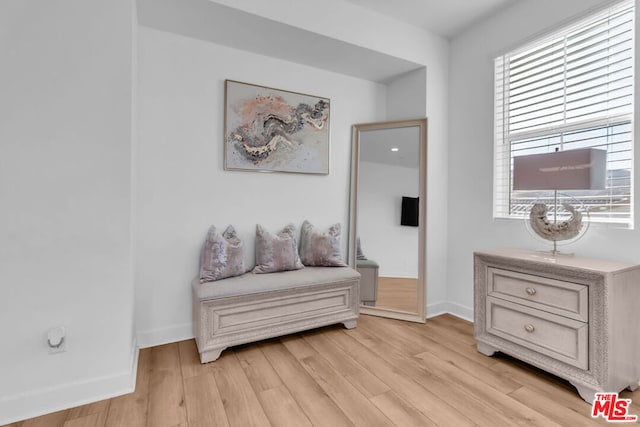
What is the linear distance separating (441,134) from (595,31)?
50.4 inches

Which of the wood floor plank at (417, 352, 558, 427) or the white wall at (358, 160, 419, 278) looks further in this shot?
the white wall at (358, 160, 419, 278)

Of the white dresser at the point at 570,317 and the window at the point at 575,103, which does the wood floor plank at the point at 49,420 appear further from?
the window at the point at 575,103

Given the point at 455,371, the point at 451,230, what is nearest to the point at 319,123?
the point at 451,230

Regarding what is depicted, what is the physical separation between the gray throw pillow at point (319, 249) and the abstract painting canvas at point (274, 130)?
63 cm

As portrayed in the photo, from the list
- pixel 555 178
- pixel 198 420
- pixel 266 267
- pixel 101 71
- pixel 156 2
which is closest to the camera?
pixel 198 420

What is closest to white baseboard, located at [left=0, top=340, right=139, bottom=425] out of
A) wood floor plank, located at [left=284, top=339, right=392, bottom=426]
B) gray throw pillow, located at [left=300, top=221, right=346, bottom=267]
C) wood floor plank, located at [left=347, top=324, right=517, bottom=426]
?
wood floor plank, located at [left=284, top=339, right=392, bottom=426]

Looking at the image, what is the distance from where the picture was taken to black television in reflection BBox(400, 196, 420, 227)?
9.78 feet

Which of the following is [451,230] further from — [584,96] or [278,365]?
[278,365]

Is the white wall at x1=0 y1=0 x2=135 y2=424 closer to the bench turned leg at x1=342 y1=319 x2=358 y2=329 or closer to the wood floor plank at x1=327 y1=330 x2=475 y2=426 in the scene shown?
the wood floor plank at x1=327 y1=330 x2=475 y2=426

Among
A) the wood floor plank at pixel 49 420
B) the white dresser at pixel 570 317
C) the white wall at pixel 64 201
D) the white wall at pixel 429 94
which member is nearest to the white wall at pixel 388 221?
the white wall at pixel 429 94

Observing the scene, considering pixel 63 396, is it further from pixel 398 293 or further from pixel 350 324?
pixel 398 293

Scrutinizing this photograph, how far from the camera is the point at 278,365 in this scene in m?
2.06

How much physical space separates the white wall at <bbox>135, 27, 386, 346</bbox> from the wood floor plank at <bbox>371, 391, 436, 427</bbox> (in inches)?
62.5

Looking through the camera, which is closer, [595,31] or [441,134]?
[595,31]
